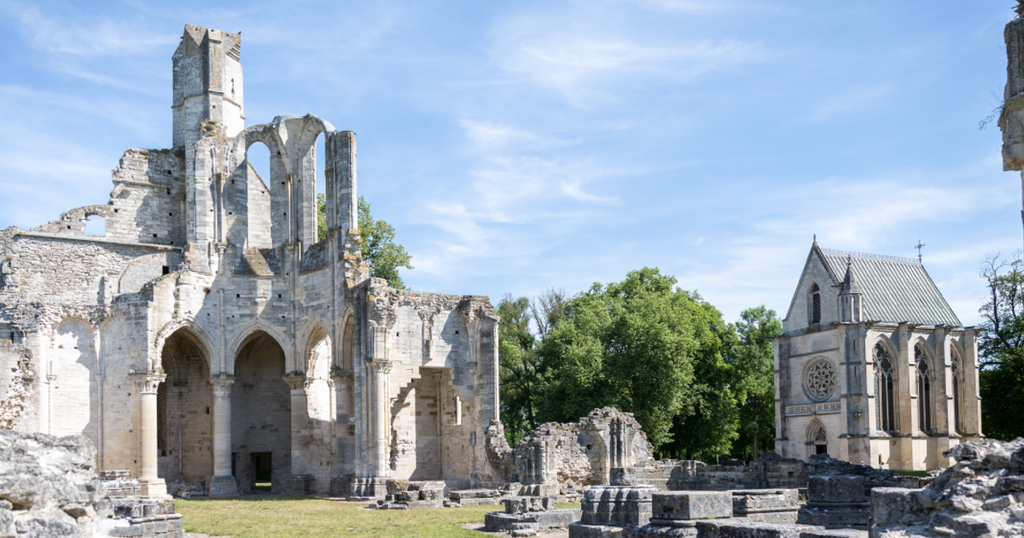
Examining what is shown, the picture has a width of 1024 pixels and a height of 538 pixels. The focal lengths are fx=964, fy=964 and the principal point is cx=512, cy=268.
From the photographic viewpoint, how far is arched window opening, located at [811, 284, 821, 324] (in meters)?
42.1

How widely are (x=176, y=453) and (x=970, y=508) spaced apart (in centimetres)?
2746

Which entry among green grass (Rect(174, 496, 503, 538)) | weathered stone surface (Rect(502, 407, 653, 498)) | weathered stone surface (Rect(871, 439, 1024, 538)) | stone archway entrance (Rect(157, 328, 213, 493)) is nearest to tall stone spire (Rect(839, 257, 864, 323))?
weathered stone surface (Rect(502, 407, 653, 498))

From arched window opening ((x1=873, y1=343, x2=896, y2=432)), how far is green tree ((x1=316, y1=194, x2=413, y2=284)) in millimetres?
19879

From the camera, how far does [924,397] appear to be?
4100cm

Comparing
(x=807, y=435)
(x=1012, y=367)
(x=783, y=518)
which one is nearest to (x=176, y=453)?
(x=783, y=518)

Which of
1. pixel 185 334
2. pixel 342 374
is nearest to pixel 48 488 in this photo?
pixel 342 374

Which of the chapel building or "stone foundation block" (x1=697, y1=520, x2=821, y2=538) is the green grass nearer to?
"stone foundation block" (x1=697, y1=520, x2=821, y2=538)

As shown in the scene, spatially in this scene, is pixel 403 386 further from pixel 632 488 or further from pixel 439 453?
pixel 632 488

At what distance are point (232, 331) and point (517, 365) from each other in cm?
1591

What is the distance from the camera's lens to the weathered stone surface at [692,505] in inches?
423

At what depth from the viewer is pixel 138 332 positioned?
27.2m

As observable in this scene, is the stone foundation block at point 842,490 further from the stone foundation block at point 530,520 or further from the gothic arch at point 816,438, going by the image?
the gothic arch at point 816,438

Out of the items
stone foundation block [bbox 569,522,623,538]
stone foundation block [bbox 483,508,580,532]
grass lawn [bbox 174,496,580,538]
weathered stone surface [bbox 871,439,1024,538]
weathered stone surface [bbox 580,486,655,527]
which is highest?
weathered stone surface [bbox 871,439,1024,538]

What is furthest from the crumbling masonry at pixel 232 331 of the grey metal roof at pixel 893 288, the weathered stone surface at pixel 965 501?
the grey metal roof at pixel 893 288
